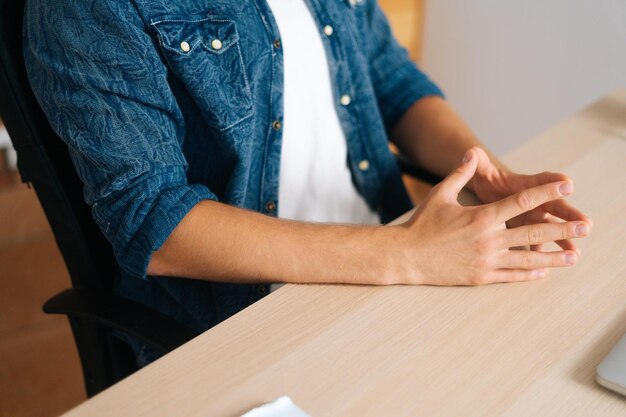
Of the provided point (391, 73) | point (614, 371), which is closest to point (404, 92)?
point (391, 73)

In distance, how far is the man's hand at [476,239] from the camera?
85 centimetres

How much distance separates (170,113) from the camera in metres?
0.95

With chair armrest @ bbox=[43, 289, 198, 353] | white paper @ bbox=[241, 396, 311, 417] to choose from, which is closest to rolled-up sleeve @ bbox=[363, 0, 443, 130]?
chair armrest @ bbox=[43, 289, 198, 353]

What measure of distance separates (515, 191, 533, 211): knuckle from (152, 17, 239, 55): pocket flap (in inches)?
18.3

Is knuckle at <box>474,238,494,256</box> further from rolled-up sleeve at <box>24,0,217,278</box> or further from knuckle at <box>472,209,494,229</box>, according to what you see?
rolled-up sleeve at <box>24,0,217,278</box>

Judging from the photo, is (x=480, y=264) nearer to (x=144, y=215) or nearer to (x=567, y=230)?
(x=567, y=230)

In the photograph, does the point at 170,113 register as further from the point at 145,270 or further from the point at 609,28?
the point at 609,28

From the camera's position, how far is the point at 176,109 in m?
0.95

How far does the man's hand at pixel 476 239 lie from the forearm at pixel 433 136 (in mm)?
295

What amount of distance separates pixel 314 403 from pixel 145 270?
35 centimetres

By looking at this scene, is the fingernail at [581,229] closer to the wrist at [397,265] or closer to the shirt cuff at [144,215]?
the wrist at [397,265]

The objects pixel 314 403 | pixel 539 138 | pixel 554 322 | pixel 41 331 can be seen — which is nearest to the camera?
pixel 314 403

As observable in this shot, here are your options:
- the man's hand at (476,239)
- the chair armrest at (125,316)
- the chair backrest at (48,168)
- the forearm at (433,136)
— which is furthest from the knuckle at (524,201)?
the chair backrest at (48,168)

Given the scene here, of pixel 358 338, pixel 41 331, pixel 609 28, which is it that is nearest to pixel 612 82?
pixel 609 28
